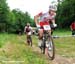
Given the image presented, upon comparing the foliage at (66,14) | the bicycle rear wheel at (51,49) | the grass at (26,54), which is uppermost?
the bicycle rear wheel at (51,49)

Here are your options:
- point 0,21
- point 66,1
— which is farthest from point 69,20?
point 0,21

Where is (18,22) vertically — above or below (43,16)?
below

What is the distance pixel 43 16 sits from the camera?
1202 cm

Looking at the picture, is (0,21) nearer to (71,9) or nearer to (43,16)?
(71,9)

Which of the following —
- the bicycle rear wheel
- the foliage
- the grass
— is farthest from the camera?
the foliage

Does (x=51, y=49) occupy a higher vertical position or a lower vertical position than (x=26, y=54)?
higher

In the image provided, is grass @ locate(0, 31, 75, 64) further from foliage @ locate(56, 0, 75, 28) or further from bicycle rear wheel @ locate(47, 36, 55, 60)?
foliage @ locate(56, 0, 75, 28)

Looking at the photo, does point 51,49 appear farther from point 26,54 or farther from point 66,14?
point 66,14

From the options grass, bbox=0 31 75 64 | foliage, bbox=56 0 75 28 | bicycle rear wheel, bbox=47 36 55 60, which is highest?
bicycle rear wheel, bbox=47 36 55 60

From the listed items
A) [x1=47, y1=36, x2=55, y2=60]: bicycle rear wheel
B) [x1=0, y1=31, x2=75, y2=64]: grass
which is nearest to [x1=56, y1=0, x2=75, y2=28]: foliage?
[x1=0, y1=31, x2=75, y2=64]: grass

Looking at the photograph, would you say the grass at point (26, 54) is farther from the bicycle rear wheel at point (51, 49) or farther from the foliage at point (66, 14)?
the foliage at point (66, 14)

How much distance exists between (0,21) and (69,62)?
303 ft

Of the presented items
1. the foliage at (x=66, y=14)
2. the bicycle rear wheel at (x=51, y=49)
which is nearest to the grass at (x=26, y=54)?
the bicycle rear wheel at (x=51, y=49)

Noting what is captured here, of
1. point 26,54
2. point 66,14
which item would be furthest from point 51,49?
point 66,14
